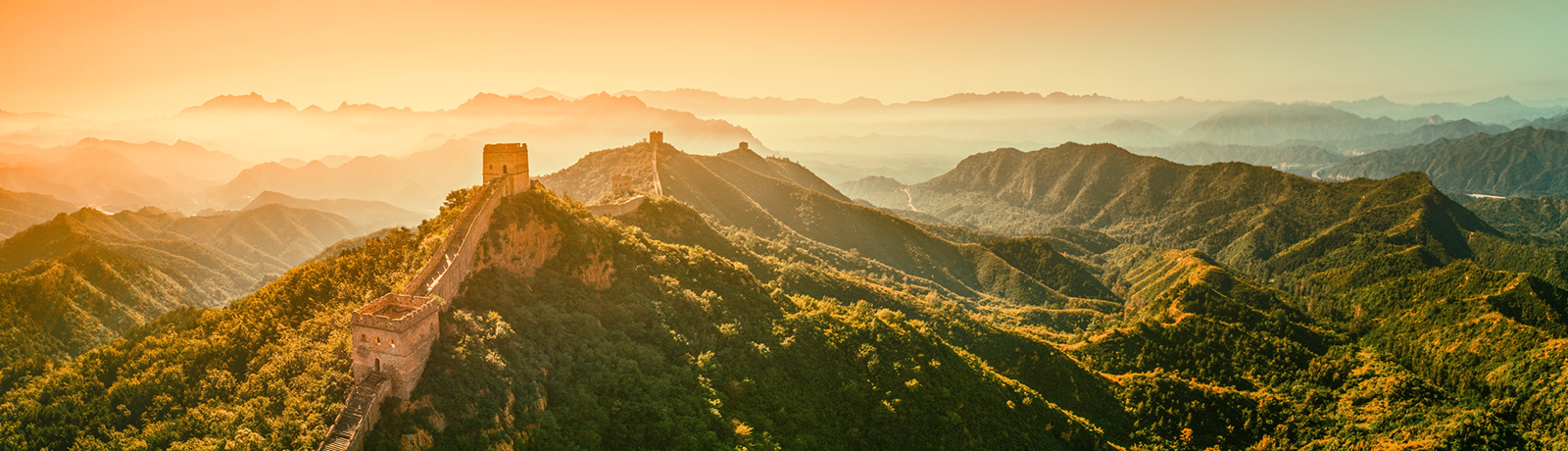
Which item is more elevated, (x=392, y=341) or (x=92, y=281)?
(x=392, y=341)

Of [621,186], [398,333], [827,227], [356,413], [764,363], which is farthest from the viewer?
[827,227]

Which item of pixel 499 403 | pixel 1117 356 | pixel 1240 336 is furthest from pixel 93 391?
pixel 1240 336

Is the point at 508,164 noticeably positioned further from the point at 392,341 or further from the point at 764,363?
the point at 764,363

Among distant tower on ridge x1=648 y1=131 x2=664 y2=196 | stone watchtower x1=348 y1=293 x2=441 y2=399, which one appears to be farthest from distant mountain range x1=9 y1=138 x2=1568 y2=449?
distant tower on ridge x1=648 y1=131 x2=664 y2=196

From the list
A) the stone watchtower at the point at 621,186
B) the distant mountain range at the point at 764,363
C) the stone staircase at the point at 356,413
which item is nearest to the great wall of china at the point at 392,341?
the stone staircase at the point at 356,413

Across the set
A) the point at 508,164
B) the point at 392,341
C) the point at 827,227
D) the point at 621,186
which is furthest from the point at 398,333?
the point at 827,227

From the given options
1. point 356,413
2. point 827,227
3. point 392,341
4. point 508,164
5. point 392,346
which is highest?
Answer: point 508,164
